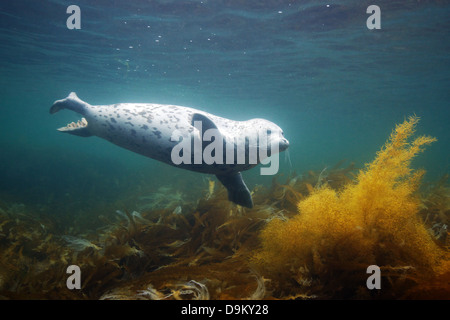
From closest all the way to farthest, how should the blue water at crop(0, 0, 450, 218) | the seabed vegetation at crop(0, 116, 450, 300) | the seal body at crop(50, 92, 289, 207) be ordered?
the seabed vegetation at crop(0, 116, 450, 300) < the seal body at crop(50, 92, 289, 207) < the blue water at crop(0, 0, 450, 218)

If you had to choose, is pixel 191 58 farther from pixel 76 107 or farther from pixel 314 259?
pixel 314 259

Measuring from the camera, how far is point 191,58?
1377cm

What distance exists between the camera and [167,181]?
43.6 ft

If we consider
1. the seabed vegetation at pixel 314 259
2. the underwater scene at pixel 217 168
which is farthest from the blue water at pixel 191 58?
the seabed vegetation at pixel 314 259

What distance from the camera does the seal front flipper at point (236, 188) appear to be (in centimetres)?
398

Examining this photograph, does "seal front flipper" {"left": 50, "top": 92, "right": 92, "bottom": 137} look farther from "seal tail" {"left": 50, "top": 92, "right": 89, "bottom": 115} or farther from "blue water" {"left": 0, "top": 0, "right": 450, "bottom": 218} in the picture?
"blue water" {"left": 0, "top": 0, "right": 450, "bottom": 218}

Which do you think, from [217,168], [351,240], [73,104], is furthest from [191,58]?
[351,240]

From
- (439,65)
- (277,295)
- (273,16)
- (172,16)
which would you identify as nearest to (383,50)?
(439,65)

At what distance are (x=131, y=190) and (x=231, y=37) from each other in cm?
958

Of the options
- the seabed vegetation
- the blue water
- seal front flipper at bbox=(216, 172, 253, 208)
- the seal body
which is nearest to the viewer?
the seabed vegetation

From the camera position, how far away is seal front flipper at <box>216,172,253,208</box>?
3.98 m

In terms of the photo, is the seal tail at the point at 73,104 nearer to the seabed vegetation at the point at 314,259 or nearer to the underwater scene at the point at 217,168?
the underwater scene at the point at 217,168

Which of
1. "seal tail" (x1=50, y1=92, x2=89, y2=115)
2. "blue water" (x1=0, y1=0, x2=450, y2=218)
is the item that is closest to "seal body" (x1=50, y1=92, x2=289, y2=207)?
"seal tail" (x1=50, y1=92, x2=89, y2=115)

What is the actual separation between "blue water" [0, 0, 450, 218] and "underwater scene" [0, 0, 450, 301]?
108mm
